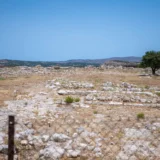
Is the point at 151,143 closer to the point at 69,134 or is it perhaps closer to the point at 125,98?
the point at 69,134

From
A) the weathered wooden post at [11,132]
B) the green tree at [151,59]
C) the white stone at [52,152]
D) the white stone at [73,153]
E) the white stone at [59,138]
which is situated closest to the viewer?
the weathered wooden post at [11,132]

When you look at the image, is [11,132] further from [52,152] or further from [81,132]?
[81,132]

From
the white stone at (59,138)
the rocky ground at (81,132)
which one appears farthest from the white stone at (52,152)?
the white stone at (59,138)

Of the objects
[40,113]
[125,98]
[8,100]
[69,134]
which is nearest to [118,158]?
[69,134]

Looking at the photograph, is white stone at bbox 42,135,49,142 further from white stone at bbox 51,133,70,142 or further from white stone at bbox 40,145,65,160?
white stone at bbox 40,145,65,160

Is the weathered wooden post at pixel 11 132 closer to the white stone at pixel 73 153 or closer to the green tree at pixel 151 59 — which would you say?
the white stone at pixel 73 153

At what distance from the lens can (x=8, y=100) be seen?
1361 centimetres

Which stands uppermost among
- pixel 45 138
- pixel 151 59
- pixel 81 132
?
pixel 151 59

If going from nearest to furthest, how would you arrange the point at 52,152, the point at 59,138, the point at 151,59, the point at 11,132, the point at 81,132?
1. the point at 11,132
2. the point at 52,152
3. the point at 59,138
4. the point at 81,132
5. the point at 151,59

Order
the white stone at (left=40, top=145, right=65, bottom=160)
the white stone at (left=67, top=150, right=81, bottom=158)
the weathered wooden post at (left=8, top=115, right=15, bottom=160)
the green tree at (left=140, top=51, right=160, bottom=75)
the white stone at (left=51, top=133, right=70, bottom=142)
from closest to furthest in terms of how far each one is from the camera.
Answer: the weathered wooden post at (left=8, top=115, right=15, bottom=160) → the white stone at (left=40, top=145, right=65, bottom=160) → the white stone at (left=67, top=150, right=81, bottom=158) → the white stone at (left=51, top=133, right=70, bottom=142) → the green tree at (left=140, top=51, right=160, bottom=75)

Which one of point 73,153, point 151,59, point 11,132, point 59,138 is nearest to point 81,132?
point 59,138

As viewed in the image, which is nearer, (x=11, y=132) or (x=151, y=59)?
(x=11, y=132)

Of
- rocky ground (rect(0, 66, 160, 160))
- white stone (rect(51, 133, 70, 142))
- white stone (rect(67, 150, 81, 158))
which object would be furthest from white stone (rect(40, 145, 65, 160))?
white stone (rect(51, 133, 70, 142))

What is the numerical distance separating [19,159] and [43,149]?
2.72 ft
